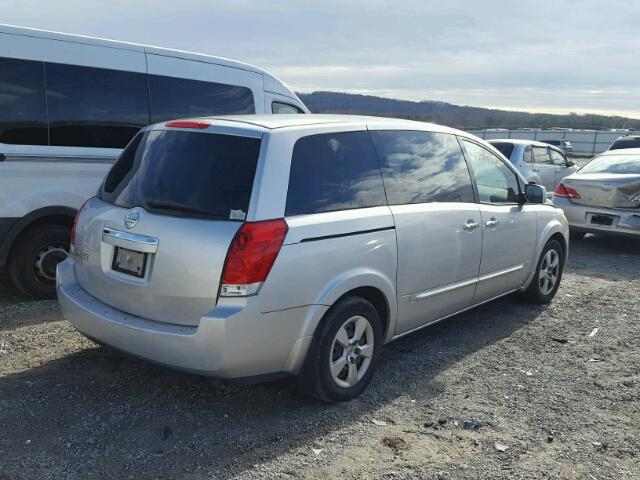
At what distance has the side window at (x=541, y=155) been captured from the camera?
13891 mm

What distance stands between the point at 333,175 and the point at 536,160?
11189 millimetres

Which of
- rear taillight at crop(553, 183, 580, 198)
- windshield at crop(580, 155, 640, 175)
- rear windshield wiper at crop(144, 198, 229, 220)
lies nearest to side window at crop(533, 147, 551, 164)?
windshield at crop(580, 155, 640, 175)

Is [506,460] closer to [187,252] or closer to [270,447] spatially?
[270,447]

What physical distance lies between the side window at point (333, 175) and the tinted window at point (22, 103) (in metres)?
3.17

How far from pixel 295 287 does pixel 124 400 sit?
1.39 metres

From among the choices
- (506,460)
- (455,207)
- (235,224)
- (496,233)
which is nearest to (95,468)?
(235,224)

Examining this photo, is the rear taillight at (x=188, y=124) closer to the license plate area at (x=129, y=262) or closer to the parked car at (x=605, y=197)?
the license plate area at (x=129, y=262)

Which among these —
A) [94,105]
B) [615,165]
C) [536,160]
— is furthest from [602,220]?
[94,105]

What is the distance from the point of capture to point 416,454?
340 cm

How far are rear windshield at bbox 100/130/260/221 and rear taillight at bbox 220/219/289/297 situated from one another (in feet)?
0.43

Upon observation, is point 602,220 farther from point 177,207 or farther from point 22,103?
point 22,103

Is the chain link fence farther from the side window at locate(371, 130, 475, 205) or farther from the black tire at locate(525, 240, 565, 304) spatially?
the side window at locate(371, 130, 475, 205)

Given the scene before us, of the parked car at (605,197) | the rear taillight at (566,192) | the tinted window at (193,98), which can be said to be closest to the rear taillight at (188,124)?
the tinted window at (193,98)

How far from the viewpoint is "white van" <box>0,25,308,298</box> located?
5574mm
